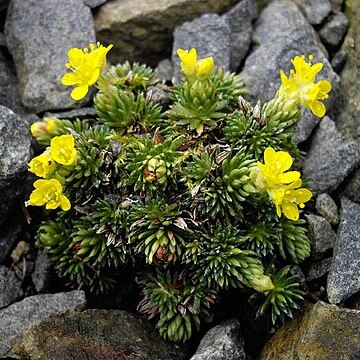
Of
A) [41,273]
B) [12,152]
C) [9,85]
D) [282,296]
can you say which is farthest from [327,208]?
[9,85]

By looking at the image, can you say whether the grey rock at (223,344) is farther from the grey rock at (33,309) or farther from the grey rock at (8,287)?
the grey rock at (8,287)

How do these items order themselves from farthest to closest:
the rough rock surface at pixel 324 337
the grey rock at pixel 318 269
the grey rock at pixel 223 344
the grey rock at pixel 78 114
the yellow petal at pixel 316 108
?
the grey rock at pixel 78 114, the grey rock at pixel 318 269, the yellow petal at pixel 316 108, the grey rock at pixel 223 344, the rough rock surface at pixel 324 337

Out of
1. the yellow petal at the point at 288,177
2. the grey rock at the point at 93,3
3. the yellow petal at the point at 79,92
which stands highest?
the yellow petal at the point at 79,92

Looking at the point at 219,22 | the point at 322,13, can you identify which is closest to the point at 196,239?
the point at 219,22

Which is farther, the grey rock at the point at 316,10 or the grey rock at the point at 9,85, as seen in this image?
the grey rock at the point at 316,10

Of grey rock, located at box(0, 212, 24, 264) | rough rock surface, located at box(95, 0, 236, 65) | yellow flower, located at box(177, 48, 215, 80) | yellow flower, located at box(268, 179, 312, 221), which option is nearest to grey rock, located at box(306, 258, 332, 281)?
yellow flower, located at box(268, 179, 312, 221)

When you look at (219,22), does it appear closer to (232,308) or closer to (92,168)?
(92,168)

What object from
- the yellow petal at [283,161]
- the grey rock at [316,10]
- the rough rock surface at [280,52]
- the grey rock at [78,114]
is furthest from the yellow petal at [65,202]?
the grey rock at [316,10]
